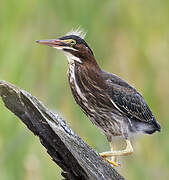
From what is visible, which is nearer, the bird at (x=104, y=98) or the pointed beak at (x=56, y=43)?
the pointed beak at (x=56, y=43)

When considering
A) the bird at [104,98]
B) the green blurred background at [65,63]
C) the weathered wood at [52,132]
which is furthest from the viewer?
the green blurred background at [65,63]

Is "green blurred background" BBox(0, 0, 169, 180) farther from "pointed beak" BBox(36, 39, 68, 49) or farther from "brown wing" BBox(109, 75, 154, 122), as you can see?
"pointed beak" BBox(36, 39, 68, 49)

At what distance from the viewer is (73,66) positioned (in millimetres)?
3000

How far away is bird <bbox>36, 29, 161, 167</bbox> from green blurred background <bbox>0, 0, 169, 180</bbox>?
0.23m

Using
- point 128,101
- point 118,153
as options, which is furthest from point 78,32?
point 118,153

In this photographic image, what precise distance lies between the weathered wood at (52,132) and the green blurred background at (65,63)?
1.03m

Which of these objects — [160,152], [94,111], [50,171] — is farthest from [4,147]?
[160,152]

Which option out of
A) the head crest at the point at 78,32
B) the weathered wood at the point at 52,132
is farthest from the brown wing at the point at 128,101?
the weathered wood at the point at 52,132

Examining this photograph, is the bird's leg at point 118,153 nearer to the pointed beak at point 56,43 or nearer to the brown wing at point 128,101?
the brown wing at point 128,101

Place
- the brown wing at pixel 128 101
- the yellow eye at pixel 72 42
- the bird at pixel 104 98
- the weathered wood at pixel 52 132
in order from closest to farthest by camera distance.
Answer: the weathered wood at pixel 52 132
the yellow eye at pixel 72 42
the bird at pixel 104 98
the brown wing at pixel 128 101

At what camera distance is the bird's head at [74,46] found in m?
2.80

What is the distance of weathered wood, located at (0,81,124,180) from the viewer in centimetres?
216

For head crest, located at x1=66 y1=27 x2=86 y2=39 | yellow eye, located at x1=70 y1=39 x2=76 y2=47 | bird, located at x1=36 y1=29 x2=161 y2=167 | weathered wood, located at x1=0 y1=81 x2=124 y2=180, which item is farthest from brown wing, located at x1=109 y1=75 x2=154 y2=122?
weathered wood, located at x1=0 y1=81 x2=124 y2=180

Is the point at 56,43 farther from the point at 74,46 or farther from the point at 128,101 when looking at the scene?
the point at 128,101
